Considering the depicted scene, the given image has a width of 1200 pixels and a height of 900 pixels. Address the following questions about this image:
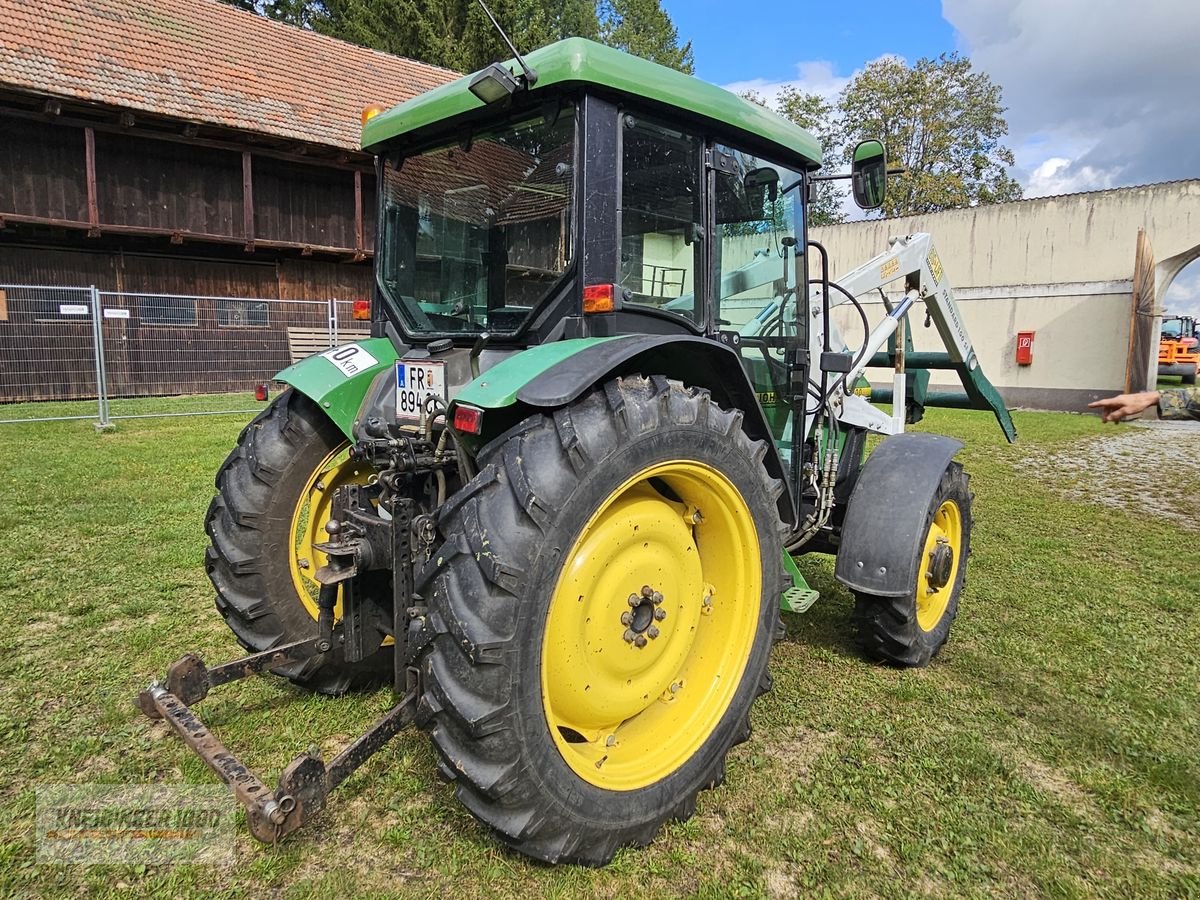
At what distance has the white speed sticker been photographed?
9.70 ft

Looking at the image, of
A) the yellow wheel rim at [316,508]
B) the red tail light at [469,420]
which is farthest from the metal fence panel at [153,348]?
the red tail light at [469,420]

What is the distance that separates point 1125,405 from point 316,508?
3.17 meters

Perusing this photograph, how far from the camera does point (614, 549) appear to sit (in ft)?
7.55

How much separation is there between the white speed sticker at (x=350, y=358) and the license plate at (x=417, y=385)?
37 cm

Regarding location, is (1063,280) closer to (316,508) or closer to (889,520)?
(889,520)

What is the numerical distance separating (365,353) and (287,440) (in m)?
0.46

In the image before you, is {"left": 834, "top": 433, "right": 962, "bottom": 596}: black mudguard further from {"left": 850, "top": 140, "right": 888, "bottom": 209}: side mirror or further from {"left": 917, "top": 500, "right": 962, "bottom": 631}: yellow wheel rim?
{"left": 850, "top": 140, "right": 888, "bottom": 209}: side mirror

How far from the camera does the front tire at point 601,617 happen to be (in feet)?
6.36

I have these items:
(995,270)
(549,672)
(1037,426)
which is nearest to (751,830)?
A: (549,672)

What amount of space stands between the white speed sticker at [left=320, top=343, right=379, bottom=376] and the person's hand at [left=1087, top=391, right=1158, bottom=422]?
111 inches

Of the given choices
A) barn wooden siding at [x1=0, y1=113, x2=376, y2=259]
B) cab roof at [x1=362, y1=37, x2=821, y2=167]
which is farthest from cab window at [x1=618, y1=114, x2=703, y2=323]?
barn wooden siding at [x1=0, y1=113, x2=376, y2=259]

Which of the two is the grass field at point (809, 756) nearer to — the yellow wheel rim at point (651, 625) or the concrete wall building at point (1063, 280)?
the yellow wheel rim at point (651, 625)

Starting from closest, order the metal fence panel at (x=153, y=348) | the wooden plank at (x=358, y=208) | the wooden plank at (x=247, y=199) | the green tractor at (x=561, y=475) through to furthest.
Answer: the green tractor at (x=561, y=475), the metal fence panel at (x=153, y=348), the wooden plank at (x=247, y=199), the wooden plank at (x=358, y=208)

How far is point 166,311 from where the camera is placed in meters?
14.5
